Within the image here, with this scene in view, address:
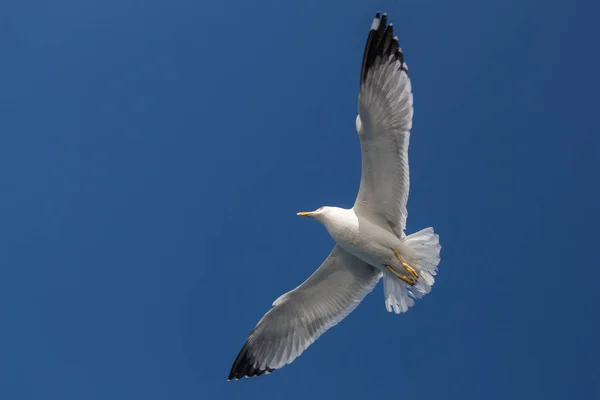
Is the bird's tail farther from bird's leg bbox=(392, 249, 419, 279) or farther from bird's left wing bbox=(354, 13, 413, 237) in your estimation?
bird's left wing bbox=(354, 13, 413, 237)

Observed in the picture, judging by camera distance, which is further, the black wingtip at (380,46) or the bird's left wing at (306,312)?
the bird's left wing at (306,312)

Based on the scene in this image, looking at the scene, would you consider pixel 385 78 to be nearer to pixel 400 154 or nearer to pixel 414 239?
pixel 400 154

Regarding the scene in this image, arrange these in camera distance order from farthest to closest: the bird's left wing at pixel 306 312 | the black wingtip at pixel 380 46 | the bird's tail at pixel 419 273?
1. the bird's left wing at pixel 306 312
2. the bird's tail at pixel 419 273
3. the black wingtip at pixel 380 46

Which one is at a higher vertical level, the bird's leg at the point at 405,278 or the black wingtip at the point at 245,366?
the bird's leg at the point at 405,278

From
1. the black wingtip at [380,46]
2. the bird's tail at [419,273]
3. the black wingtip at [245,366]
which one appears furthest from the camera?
the black wingtip at [245,366]

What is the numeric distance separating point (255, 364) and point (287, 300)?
599 millimetres

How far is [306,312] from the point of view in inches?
241

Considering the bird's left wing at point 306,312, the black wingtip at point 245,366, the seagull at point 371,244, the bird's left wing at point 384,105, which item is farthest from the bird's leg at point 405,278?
the black wingtip at point 245,366

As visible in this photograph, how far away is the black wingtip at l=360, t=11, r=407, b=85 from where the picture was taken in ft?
16.7

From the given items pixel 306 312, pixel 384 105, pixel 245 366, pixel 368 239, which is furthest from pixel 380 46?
pixel 245 366

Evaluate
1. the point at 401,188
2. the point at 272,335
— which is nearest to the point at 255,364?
the point at 272,335

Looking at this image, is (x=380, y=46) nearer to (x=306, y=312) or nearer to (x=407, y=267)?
(x=407, y=267)

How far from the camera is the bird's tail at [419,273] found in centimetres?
554

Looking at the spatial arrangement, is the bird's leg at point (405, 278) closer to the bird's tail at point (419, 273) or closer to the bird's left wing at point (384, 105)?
the bird's tail at point (419, 273)
